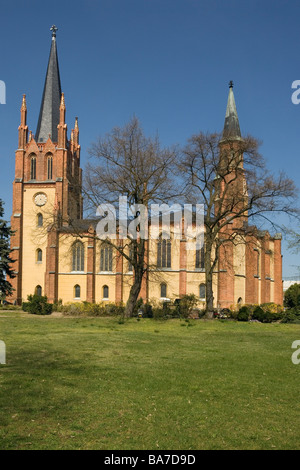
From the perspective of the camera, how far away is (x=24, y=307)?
3891 centimetres

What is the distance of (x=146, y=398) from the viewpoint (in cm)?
821

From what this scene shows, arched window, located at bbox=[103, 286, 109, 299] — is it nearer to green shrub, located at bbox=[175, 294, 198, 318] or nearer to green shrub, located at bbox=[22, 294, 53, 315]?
green shrub, located at bbox=[22, 294, 53, 315]

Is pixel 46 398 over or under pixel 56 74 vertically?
under

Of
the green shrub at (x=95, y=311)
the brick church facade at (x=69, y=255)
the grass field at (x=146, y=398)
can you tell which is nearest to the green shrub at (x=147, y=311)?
the green shrub at (x=95, y=311)

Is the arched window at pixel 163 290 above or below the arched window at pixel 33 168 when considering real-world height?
below

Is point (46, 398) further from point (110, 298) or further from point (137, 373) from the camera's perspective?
point (110, 298)

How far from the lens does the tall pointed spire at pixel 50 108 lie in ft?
174

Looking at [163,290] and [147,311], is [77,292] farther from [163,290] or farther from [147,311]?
[147,311]

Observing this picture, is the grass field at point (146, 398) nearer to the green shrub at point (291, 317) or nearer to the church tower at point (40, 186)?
the green shrub at point (291, 317)

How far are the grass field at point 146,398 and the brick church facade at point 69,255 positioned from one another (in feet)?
101
